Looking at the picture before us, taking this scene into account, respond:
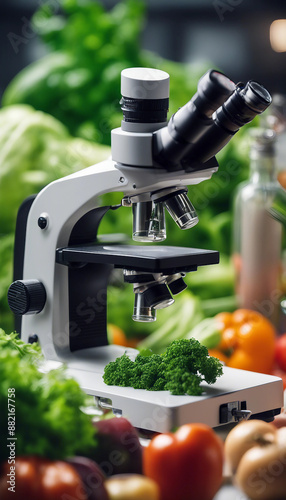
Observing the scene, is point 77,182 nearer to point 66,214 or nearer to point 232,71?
point 66,214

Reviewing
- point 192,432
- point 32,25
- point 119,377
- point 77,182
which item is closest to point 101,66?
point 32,25

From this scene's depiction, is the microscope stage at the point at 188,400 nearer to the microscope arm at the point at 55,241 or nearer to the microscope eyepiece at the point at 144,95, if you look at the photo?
the microscope arm at the point at 55,241

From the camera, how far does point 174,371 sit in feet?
3.78

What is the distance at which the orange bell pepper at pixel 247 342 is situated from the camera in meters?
1.69

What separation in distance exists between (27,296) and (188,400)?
38cm

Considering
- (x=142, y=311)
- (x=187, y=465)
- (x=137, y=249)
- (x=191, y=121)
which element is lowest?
(x=187, y=465)

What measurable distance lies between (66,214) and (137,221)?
15 centimetres

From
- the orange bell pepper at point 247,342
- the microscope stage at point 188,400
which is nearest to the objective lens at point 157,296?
the microscope stage at point 188,400

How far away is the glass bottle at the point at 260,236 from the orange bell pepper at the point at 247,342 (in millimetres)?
146

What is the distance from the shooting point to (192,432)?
3.01 ft

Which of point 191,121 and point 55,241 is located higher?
point 191,121

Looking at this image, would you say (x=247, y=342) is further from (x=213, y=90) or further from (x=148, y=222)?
(x=213, y=90)

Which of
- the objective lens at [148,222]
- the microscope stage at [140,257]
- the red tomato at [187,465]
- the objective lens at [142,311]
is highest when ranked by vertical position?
the objective lens at [148,222]

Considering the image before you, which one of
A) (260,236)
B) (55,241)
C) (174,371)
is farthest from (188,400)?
(260,236)
